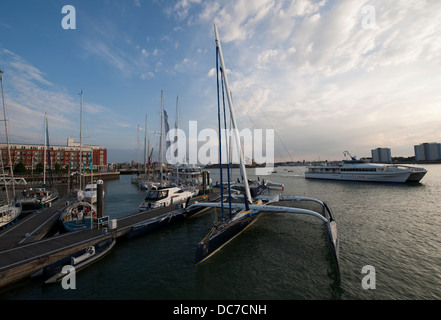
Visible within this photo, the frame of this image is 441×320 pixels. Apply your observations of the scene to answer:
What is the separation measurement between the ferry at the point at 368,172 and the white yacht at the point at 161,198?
189 ft

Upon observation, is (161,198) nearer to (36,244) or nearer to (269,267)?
(36,244)

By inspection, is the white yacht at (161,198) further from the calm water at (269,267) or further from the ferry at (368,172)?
the ferry at (368,172)

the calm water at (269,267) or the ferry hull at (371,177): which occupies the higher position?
the ferry hull at (371,177)

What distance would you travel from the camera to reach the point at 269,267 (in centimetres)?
1028

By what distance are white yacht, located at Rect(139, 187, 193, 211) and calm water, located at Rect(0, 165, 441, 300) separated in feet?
18.5

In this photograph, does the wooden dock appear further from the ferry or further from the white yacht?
the ferry

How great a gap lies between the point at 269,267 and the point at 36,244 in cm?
1452

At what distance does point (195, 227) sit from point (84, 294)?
33.3 ft

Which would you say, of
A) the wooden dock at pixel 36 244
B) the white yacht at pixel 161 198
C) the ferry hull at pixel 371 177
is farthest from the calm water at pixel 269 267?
the ferry hull at pixel 371 177

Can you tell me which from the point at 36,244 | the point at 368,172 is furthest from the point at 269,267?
the point at 368,172

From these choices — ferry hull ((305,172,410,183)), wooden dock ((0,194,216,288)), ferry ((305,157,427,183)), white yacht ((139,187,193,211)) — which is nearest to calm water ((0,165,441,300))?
wooden dock ((0,194,216,288))

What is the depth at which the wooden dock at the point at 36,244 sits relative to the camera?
8883mm

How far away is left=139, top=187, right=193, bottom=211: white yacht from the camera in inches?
834
